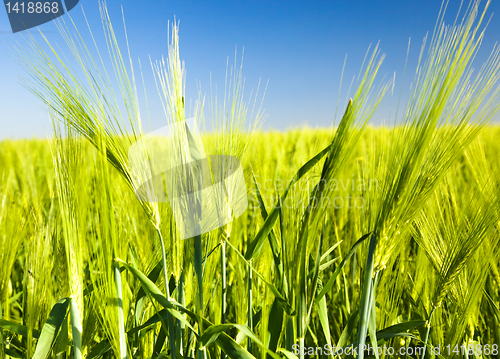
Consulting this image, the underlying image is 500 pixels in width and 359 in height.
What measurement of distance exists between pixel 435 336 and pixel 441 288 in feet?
0.89

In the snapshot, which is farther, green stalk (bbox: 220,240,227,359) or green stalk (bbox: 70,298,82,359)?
green stalk (bbox: 220,240,227,359)

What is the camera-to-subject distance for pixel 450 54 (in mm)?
483

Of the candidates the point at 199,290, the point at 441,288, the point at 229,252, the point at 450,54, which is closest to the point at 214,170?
the point at 199,290

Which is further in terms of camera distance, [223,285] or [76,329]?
[223,285]
